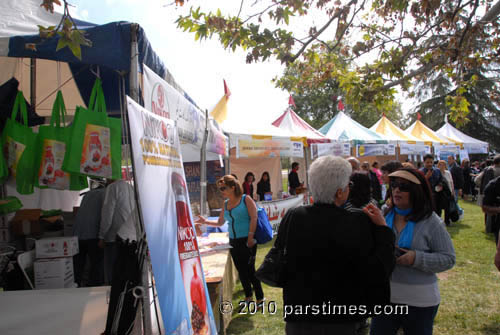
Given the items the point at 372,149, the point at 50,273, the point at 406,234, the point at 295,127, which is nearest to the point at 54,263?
the point at 50,273

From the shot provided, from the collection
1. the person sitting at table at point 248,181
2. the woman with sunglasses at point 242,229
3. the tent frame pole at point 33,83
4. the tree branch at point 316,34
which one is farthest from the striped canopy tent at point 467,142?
the tent frame pole at point 33,83

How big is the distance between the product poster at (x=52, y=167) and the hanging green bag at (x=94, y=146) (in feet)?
2.21

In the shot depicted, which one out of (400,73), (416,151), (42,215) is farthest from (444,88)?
(42,215)

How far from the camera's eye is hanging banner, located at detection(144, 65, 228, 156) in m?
2.66

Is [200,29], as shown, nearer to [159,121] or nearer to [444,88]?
[159,121]

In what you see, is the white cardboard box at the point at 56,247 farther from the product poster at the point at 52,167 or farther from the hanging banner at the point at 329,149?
the hanging banner at the point at 329,149

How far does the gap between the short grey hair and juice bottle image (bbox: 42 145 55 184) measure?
255cm

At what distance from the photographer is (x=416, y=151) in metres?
15.8

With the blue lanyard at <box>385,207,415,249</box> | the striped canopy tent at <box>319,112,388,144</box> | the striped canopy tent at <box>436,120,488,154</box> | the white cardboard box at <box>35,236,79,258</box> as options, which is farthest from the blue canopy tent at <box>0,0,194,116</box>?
the striped canopy tent at <box>436,120,488,154</box>

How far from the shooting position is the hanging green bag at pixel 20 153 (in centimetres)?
322

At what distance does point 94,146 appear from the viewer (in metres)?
2.69

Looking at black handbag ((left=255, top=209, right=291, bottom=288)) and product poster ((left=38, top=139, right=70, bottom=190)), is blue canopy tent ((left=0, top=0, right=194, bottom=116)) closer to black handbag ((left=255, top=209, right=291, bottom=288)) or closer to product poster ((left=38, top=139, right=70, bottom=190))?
product poster ((left=38, top=139, right=70, bottom=190))

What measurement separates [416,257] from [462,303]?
3089 mm

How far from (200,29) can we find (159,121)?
7.24 feet
